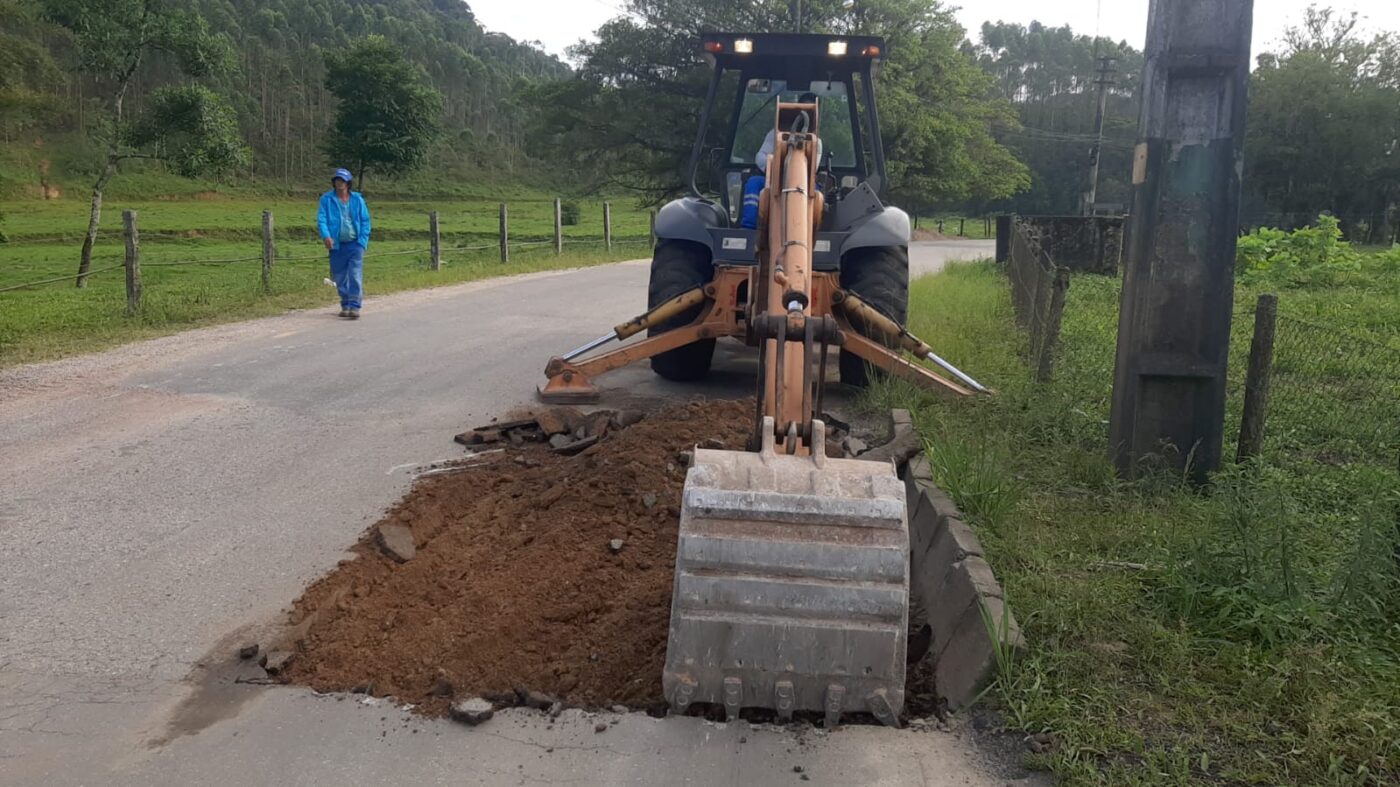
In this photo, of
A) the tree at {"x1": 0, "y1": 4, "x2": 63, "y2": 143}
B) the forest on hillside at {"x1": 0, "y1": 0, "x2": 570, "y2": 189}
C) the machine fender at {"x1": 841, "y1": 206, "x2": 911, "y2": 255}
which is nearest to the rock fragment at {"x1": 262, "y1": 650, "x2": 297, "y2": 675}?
the machine fender at {"x1": 841, "y1": 206, "x2": 911, "y2": 255}

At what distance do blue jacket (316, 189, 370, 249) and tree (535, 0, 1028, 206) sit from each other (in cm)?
1979

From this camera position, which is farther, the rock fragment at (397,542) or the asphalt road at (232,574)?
the rock fragment at (397,542)

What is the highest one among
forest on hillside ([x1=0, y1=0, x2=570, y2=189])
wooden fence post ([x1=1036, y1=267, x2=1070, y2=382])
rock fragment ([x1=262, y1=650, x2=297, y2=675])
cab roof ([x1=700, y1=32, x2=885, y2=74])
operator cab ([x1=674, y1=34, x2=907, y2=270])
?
forest on hillside ([x1=0, y1=0, x2=570, y2=189])

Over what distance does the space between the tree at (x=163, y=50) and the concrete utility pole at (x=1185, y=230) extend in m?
17.8

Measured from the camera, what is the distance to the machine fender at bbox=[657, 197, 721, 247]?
8.24 meters

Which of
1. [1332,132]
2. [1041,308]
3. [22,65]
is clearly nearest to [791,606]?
[1041,308]

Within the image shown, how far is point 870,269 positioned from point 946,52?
94.7 feet

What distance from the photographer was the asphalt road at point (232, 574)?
3197mm

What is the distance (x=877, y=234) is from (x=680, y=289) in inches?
61.0

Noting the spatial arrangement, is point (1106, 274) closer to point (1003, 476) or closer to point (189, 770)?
point (1003, 476)

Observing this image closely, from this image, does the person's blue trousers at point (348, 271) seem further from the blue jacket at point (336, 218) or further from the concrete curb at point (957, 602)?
the concrete curb at point (957, 602)

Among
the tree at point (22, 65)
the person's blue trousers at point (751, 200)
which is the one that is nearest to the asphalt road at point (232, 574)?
the person's blue trousers at point (751, 200)

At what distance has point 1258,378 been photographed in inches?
214

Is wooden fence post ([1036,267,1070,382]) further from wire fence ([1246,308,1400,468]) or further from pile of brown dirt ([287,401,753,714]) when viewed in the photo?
pile of brown dirt ([287,401,753,714])
